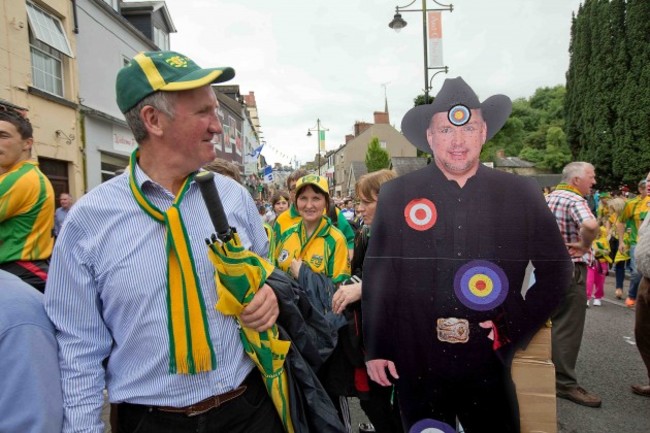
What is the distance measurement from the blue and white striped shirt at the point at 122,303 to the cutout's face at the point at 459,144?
116 cm

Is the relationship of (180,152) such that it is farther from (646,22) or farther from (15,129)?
(646,22)

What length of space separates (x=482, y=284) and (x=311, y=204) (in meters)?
1.57

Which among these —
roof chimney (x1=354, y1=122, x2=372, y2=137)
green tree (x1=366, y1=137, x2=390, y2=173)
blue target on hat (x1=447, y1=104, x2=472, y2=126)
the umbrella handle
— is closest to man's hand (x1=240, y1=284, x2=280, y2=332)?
the umbrella handle

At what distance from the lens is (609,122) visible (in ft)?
66.9

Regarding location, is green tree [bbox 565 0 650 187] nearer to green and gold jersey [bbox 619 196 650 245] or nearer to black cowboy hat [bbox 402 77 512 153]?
green and gold jersey [bbox 619 196 650 245]

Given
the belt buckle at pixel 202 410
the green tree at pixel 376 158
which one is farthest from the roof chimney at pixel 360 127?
the belt buckle at pixel 202 410

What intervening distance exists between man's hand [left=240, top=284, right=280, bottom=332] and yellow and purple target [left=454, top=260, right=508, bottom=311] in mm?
913

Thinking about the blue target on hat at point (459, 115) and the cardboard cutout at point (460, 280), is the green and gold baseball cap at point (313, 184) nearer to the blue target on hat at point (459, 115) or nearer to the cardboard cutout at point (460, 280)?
the cardboard cutout at point (460, 280)

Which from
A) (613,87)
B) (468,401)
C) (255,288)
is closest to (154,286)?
(255,288)

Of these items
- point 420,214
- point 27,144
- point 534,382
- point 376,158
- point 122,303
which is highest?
point 376,158

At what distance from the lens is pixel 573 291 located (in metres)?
3.74

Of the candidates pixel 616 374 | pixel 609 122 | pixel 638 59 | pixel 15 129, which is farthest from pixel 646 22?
pixel 15 129

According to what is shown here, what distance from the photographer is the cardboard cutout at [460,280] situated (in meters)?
1.88

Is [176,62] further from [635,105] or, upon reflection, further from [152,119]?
[635,105]
